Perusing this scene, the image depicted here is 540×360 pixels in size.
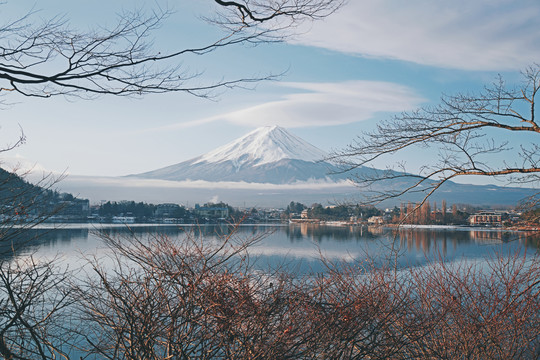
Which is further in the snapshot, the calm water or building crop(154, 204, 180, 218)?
building crop(154, 204, 180, 218)

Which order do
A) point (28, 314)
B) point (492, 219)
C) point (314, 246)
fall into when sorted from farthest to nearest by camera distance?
point (314, 246) < point (492, 219) < point (28, 314)

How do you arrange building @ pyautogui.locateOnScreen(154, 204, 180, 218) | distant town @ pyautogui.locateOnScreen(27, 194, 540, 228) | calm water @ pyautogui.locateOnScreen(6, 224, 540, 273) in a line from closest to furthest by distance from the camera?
distant town @ pyautogui.locateOnScreen(27, 194, 540, 228)
calm water @ pyautogui.locateOnScreen(6, 224, 540, 273)
building @ pyautogui.locateOnScreen(154, 204, 180, 218)

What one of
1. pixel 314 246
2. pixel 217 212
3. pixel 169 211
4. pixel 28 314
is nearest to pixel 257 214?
pixel 28 314

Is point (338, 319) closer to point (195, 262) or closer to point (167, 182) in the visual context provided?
point (195, 262)

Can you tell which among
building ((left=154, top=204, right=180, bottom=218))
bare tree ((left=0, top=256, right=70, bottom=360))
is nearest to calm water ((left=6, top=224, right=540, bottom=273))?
bare tree ((left=0, top=256, right=70, bottom=360))

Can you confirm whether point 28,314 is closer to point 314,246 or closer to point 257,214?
point 257,214

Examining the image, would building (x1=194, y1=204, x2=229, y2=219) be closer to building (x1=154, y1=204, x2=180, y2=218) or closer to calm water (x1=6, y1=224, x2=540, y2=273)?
calm water (x1=6, y1=224, x2=540, y2=273)

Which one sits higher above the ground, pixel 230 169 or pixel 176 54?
pixel 230 169

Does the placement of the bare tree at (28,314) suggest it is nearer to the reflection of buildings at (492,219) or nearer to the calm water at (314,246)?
the calm water at (314,246)

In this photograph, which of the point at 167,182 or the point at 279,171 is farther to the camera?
the point at 279,171

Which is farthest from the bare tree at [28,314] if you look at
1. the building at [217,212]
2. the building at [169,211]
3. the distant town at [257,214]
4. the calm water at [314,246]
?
the building at [169,211]

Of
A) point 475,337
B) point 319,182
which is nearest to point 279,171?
point 319,182

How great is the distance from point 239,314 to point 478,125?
84.0 inches

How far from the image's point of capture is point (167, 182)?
8988 centimetres
